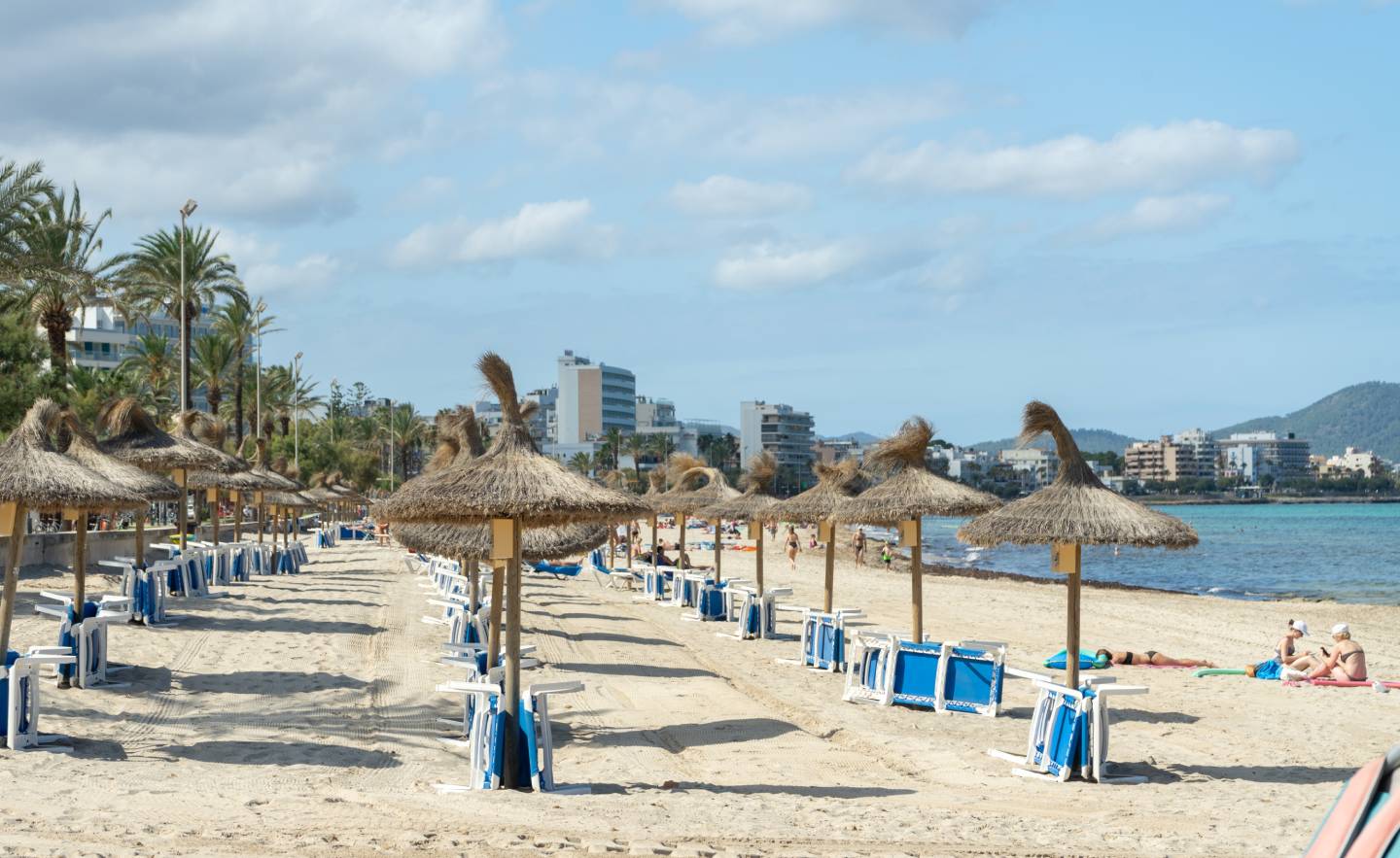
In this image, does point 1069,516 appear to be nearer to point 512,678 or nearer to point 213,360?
point 512,678

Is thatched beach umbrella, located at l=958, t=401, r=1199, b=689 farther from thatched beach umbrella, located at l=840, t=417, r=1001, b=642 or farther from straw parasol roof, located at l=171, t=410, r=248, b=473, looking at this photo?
straw parasol roof, located at l=171, t=410, r=248, b=473

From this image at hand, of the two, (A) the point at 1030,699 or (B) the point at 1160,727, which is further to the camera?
(A) the point at 1030,699

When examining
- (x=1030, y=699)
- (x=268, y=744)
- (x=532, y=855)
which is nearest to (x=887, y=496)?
(x=1030, y=699)

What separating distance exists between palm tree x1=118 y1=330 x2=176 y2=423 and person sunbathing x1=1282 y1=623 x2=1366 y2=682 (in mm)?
42922

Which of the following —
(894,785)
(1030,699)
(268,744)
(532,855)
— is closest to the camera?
(532,855)

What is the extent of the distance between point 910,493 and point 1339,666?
6122 millimetres

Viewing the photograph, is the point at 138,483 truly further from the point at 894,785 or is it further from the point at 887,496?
the point at 894,785

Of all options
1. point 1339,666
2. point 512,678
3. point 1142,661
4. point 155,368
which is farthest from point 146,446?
point 155,368

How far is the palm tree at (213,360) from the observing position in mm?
47281

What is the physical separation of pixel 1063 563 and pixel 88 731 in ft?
25.4

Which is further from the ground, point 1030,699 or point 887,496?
point 887,496

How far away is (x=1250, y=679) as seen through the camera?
1554 cm

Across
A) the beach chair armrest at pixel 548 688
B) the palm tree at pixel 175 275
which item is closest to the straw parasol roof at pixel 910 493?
the beach chair armrest at pixel 548 688

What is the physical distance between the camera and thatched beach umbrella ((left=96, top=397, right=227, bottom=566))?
18.1 meters
